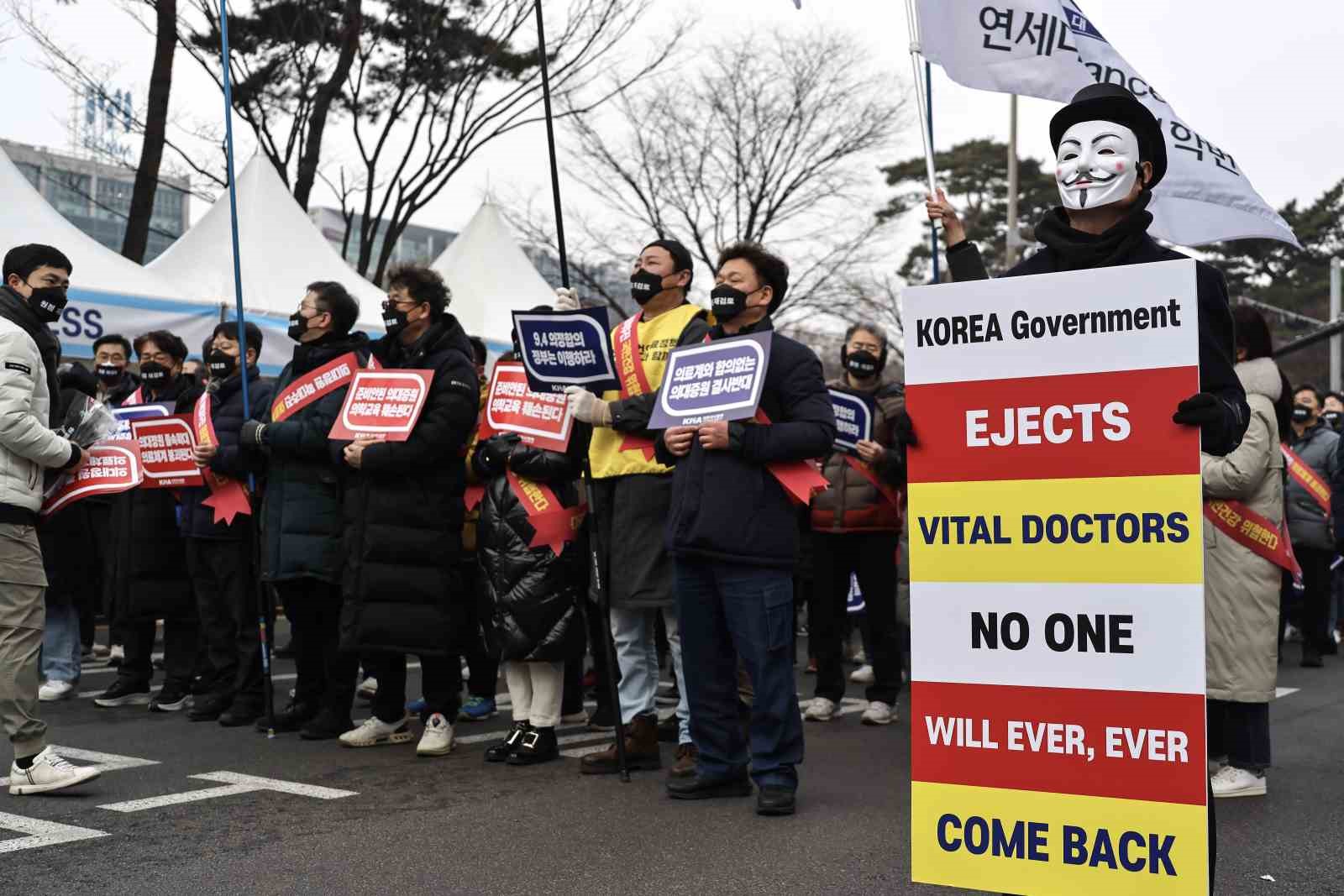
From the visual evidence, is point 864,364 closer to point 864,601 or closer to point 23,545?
point 864,601

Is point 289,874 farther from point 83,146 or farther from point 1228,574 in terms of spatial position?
point 83,146

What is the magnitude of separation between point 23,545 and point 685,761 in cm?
271

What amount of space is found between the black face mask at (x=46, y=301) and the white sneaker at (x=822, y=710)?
4.15 metres

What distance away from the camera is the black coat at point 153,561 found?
7.90 m

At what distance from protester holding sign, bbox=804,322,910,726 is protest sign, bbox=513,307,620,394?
1.90 m

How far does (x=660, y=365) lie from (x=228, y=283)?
7.19 meters

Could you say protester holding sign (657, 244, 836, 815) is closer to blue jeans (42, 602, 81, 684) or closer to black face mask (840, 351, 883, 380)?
black face mask (840, 351, 883, 380)

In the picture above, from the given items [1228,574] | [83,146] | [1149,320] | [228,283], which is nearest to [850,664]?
[1228,574]

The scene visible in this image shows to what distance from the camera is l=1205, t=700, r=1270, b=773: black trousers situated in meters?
5.70

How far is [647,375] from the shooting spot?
6.04 meters

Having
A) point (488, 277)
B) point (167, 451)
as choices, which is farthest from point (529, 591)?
point (488, 277)

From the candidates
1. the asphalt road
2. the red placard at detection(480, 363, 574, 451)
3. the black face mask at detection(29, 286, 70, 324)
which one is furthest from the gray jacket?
the black face mask at detection(29, 286, 70, 324)

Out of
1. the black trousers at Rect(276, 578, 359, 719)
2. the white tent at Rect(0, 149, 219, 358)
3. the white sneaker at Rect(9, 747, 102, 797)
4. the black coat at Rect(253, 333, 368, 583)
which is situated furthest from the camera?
the white tent at Rect(0, 149, 219, 358)

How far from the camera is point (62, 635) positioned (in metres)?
8.56
